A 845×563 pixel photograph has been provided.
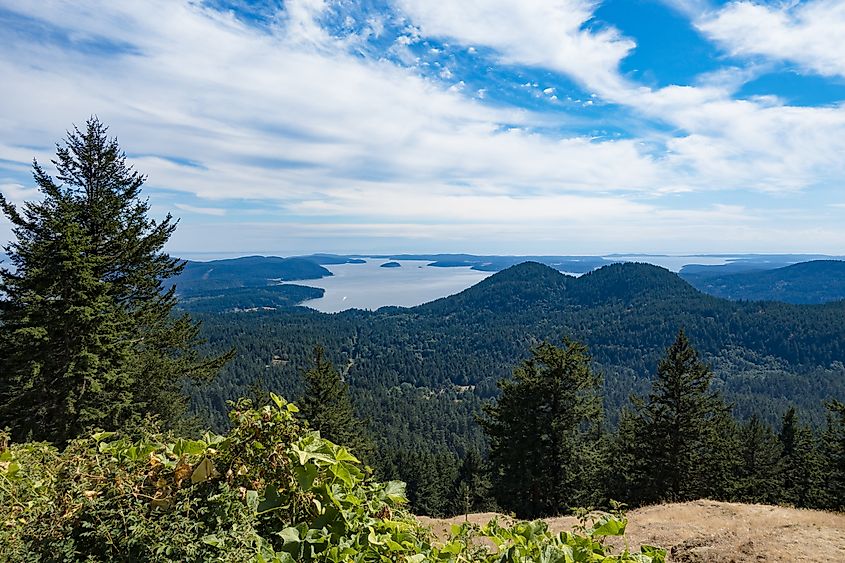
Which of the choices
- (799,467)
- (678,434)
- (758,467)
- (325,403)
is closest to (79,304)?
(325,403)

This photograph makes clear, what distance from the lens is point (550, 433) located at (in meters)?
19.7

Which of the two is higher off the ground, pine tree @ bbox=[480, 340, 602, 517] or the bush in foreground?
the bush in foreground

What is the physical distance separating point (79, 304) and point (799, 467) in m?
46.5

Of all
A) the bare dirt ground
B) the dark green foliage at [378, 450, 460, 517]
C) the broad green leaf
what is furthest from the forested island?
the dark green foliage at [378, 450, 460, 517]

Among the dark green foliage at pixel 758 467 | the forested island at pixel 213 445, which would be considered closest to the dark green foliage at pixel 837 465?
the forested island at pixel 213 445

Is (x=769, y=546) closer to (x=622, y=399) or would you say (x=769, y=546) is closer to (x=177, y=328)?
(x=177, y=328)

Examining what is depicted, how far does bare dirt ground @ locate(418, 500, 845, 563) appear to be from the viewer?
7801mm

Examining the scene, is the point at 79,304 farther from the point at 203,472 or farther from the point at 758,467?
the point at 758,467

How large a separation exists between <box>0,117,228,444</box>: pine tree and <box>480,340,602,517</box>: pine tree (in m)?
14.6

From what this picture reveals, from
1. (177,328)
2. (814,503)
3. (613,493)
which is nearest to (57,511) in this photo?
(177,328)

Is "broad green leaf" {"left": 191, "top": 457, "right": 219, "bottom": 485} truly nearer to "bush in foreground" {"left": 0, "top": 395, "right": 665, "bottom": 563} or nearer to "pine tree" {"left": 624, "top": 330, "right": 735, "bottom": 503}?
"bush in foreground" {"left": 0, "top": 395, "right": 665, "bottom": 563}

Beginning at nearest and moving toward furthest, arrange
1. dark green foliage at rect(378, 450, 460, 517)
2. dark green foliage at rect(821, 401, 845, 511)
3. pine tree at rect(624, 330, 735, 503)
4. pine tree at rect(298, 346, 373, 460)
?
pine tree at rect(624, 330, 735, 503) < pine tree at rect(298, 346, 373, 460) < dark green foliage at rect(821, 401, 845, 511) < dark green foliage at rect(378, 450, 460, 517)

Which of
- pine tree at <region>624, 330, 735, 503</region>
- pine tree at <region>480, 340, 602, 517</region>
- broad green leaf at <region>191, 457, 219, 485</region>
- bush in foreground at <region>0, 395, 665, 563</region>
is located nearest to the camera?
bush in foreground at <region>0, 395, 665, 563</region>

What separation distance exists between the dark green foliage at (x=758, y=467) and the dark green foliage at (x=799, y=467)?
0.61 metres
